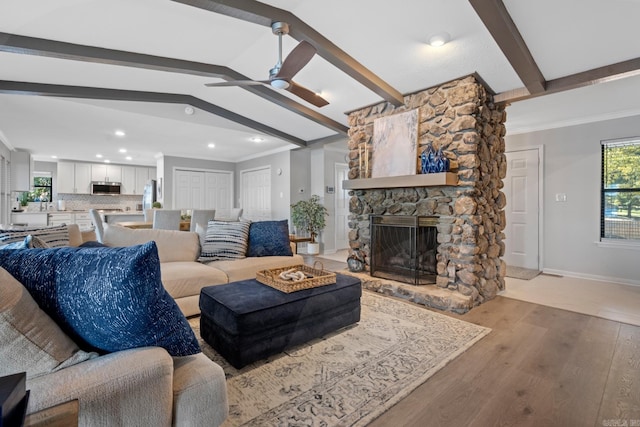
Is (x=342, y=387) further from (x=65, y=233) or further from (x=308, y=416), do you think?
(x=65, y=233)

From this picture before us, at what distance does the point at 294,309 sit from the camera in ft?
7.07

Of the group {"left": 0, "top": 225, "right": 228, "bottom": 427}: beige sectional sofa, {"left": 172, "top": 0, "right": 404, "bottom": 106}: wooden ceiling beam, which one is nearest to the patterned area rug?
{"left": 0, "top": 225, "right": 228, "bottom": 427}: beige sectional sofa

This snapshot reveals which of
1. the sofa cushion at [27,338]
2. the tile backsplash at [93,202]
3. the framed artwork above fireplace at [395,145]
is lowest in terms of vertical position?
the sofa cushion at [27,338]

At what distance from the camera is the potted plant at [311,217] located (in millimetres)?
6285

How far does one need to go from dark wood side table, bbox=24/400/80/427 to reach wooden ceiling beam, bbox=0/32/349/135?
11.1ft

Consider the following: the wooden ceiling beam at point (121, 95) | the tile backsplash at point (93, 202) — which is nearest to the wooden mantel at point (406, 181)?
the wooden ceiling beam at point (121, 95)

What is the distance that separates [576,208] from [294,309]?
179 inches

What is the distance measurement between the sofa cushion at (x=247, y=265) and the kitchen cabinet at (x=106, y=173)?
748 cm

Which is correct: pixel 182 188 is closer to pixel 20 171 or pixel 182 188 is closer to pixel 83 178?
pixel 83 178

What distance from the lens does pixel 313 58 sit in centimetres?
329

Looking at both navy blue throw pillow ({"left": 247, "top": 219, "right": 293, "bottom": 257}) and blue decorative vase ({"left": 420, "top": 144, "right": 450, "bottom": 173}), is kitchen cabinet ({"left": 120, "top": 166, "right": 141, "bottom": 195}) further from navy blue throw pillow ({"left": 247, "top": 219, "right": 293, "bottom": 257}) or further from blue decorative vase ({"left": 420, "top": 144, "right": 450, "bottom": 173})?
blue decorative vase ({"left": 420, "top": 144, "right": 450, "bottom": 173})

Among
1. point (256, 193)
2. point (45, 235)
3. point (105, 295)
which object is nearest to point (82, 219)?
point (256, 193)

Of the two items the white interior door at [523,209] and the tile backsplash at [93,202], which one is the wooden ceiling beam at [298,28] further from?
the tile backsplash at [93,202]

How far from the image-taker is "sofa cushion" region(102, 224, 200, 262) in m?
2.95
